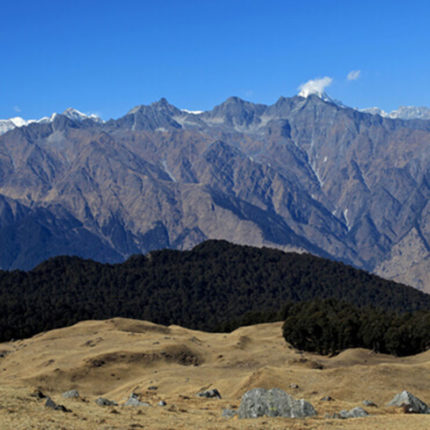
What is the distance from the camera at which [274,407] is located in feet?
112

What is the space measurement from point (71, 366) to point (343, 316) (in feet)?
152

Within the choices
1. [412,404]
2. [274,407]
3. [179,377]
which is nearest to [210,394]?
[274,407]

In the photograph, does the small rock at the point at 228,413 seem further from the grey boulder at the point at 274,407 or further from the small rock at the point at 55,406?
the small rock at the point at 55,406

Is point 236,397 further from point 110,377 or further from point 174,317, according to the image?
point 174,317

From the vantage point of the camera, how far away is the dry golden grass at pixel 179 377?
102 ft

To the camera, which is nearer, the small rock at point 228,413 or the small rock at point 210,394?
the small rock at point 228,413

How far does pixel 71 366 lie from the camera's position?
247ft

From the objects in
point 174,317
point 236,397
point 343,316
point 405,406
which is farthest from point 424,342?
point 174,317

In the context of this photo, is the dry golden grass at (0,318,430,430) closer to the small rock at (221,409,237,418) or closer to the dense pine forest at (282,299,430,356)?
the small rock at (221,409,237,418)

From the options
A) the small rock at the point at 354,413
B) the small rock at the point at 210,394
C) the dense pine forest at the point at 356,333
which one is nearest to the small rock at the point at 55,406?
the small rock at the point at 354,413

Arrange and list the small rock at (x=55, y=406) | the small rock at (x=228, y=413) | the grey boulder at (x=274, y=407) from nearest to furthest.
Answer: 1. the small rock at (x=55, y=406)
2. the grey boulder at (x=274, y=407)
3. the small rock at (x=228, y=413)

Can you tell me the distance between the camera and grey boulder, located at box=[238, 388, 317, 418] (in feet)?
111

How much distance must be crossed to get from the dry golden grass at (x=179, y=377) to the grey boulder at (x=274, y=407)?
3.73ft

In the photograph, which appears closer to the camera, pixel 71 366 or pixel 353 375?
pixel 353 375
